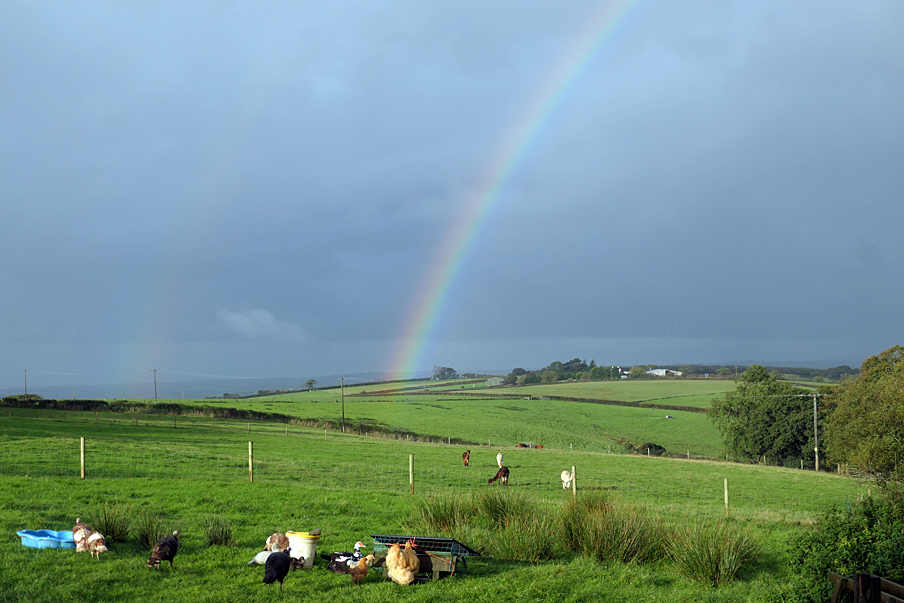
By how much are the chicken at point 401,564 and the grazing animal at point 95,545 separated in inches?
191

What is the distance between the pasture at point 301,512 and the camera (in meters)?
9.47

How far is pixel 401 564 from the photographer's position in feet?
32.2

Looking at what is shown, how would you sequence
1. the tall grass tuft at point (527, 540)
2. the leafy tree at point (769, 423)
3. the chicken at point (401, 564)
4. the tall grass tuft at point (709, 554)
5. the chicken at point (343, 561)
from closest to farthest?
1. the chicken at point (401, 564)
2. the chicken at point (343, 561)
3. the tall grass tuft at point (709, 554)
4. the tall grass tuft at point (527, 540)
5. the leafy tree at point (769, 423)

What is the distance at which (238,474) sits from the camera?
25594 mm

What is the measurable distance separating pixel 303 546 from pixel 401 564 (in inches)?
67.3

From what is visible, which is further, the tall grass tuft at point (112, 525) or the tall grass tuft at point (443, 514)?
Result: the tall grass tuft at point (443, 514)

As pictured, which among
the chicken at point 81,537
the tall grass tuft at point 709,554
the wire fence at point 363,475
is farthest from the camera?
the wire fence at point 363,475

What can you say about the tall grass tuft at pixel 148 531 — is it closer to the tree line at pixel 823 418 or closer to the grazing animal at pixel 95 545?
the grazing animal at pixel 95 545

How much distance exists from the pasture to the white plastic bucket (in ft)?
0.85

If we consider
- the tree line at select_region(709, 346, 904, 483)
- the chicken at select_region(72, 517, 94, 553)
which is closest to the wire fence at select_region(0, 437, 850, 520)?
the chicken at select_region(72, 517, 94, 553)

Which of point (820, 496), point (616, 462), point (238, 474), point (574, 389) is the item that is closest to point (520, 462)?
point (616, 462)

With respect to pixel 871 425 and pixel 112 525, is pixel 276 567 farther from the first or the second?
pixel 871 425

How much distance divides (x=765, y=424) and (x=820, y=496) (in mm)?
Result: 34750

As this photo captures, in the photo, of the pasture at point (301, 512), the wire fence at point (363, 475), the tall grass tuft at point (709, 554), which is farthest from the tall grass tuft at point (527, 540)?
the wire fence at point (363, 475)
